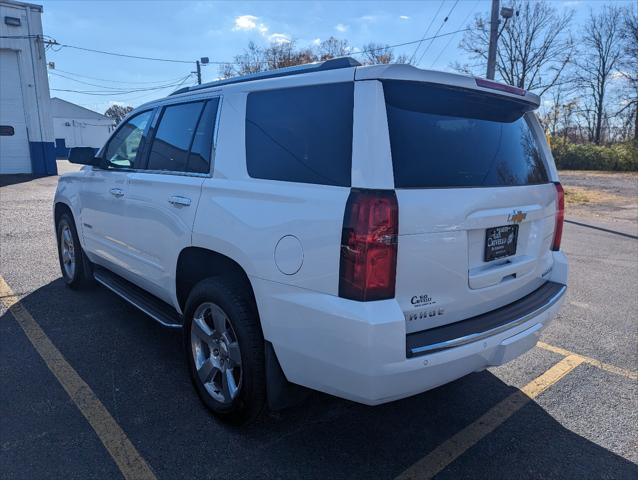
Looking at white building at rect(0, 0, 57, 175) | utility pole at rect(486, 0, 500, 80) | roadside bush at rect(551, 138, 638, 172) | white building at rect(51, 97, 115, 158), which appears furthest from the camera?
Answer: white building at rect(51, 97, 115, 158)

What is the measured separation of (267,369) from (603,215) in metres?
13.0

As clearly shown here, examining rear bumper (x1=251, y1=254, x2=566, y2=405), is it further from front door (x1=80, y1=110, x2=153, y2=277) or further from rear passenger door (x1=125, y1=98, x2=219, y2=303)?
front door (x1=80, y1=110, x2=153, y2=277)

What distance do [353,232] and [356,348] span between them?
506 millimetres

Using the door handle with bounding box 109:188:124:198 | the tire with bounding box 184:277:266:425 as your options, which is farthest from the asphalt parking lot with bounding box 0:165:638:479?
the door handle with bounding box 109:188:124:198

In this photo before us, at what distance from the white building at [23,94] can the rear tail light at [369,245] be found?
21914 millimetres

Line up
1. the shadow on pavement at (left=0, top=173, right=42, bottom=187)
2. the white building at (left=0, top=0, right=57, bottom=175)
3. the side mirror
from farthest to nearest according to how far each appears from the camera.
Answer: the white building at (left=0, top=0, right=57, bottom=175), the shadow on pavement at (left=0, top=173, right=42, bottom=187), the side mirror

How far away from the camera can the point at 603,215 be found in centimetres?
1298

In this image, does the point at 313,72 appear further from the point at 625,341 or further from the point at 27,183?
the point at 27,183

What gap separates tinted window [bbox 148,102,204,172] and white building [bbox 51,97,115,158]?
180ft

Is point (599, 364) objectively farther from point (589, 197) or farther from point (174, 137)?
point (589, 197)

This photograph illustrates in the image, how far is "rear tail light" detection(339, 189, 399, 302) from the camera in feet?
7.07

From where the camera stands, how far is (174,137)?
11.6 feet

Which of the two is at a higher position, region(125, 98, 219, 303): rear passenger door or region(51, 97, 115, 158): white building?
region(51, 97, 115, 158): white building

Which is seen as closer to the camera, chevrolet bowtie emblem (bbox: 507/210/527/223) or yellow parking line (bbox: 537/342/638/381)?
chevrolet bowtie emblem (bbox: 507/210/527/223)
